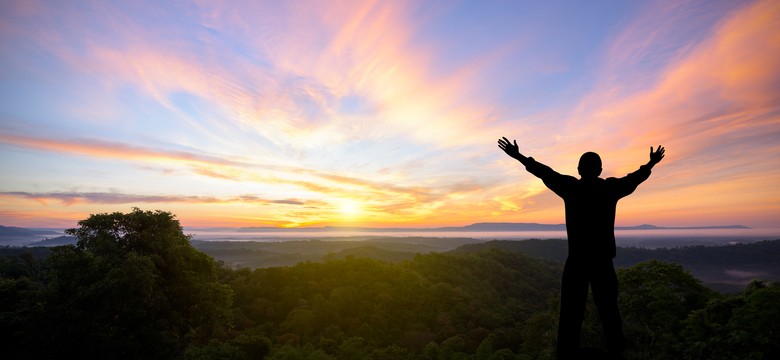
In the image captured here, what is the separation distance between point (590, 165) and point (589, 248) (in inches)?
46.0

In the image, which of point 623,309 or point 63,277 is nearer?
point 63,277

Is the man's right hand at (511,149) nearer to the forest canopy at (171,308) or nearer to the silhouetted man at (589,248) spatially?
the silhouetted man at (589,248)

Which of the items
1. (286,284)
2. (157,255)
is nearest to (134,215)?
(157,255)

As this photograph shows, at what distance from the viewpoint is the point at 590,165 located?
5.05 m

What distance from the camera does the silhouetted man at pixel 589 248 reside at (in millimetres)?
4789

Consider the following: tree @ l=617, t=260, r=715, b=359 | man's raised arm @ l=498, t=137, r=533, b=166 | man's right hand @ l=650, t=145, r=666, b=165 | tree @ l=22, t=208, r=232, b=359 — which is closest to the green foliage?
tree @ l=617, t=260, r=715, b=359

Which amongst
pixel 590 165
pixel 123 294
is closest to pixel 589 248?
pixel 590 165

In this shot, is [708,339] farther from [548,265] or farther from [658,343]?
[548,265]

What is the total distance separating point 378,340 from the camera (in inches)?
2544

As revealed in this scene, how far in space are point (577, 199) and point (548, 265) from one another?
163872 millimetres

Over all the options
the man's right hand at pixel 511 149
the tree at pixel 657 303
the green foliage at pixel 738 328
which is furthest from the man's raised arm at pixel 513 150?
the tree at pixel 657 303

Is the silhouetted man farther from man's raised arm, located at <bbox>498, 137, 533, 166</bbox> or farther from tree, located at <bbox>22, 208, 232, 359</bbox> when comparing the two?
tree, located at <bbox>22, 208, 232, 359</bbox>

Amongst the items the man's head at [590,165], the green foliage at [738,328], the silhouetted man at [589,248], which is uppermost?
the man's head at [590,165]

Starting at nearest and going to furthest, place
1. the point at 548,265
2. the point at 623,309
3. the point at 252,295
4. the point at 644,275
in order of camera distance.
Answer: the point at 623,309
the point at 644,275
the point at 252,295
the point at 548,265
